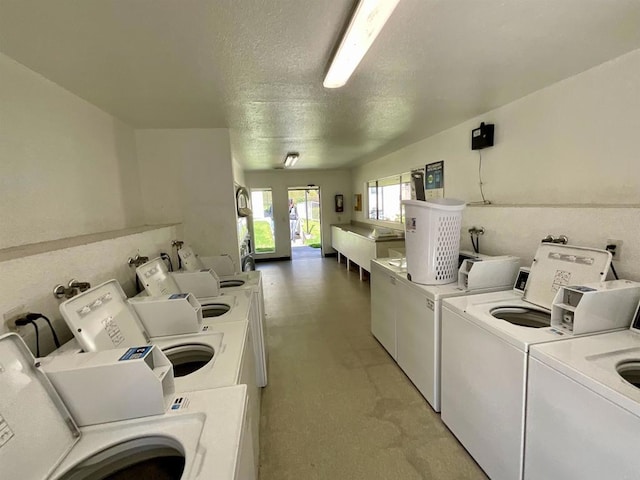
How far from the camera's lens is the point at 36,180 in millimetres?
1801

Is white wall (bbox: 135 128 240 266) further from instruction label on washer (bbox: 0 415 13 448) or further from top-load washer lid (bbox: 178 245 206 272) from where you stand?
instruction label on washer (bbox: 0 415 13 448)

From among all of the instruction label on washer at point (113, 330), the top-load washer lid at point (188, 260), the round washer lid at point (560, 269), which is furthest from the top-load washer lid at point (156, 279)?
the round washer lid at point (560, 269)

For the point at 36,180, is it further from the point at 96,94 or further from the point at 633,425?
the point at 633,425

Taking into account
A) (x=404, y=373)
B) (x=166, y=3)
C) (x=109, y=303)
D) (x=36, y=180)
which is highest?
(x=166, y=3)

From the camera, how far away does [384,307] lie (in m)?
3.09

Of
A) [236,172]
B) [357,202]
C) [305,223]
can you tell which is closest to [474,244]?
[236,172]

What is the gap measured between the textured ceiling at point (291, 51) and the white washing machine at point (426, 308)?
1356mm

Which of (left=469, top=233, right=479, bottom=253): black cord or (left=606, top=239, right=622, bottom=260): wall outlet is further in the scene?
(left=469, top=233, right=479, bottom=253): black cord

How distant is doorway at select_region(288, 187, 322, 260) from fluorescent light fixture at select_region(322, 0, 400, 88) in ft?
24.1

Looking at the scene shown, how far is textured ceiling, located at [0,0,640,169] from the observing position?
1324 mm

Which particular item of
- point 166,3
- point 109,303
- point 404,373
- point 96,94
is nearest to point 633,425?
point 404,373

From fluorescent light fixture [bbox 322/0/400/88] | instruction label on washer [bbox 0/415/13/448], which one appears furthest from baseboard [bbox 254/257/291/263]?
instruction label on washer [bbox 0/415/13/448]

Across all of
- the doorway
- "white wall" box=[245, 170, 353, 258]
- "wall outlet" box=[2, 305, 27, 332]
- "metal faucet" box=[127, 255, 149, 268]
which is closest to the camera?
"wall outlet" box=[2, 305, 27, 332]

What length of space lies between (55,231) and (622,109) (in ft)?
12.2
